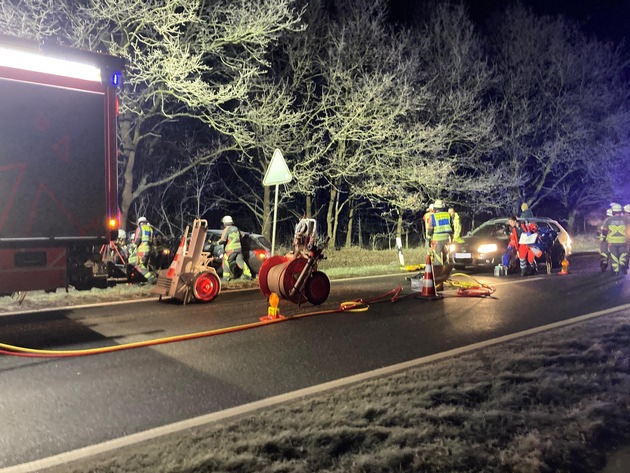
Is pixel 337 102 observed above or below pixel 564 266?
above

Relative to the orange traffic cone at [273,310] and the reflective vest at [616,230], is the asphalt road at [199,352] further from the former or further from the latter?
the reflective vest at [616,230]

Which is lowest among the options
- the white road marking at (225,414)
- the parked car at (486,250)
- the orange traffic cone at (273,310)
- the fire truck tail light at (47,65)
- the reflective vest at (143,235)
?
the white road marking at (225,414)

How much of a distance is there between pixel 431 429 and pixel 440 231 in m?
10.4

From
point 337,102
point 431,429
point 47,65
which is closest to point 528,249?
point 337,102

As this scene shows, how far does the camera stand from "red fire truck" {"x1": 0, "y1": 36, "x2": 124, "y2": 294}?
5.93m

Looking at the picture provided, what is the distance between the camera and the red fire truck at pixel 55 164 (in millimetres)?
5928

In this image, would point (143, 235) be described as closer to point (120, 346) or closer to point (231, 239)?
point (231, 239)

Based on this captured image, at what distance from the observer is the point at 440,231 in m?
13.9

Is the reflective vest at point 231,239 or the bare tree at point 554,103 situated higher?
the bare tree at point 554,103

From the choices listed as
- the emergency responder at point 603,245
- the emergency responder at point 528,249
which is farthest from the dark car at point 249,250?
the emergency responder at point 603,245

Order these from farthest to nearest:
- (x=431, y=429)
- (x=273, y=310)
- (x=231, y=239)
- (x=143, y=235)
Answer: (x=231, y=239), (x=143, y=235), (x=273, y=310), (x=431, y=429)

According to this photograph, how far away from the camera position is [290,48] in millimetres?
17281

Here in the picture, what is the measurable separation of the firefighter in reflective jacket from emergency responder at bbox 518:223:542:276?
1880 mm

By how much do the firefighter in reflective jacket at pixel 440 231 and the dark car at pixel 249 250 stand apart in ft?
13.9
